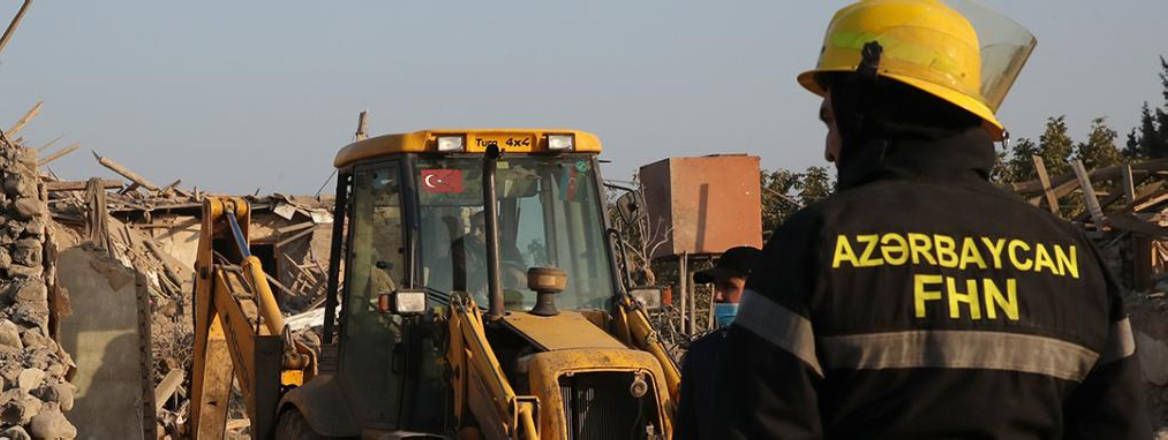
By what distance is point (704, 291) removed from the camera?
19.0m

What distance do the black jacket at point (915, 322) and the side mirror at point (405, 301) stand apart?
5.11 meters

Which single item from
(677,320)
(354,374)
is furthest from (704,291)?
(354,374)

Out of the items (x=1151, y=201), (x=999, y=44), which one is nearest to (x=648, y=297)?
(x=999, y=44)

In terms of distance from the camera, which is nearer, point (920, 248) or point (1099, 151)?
point (920, 248)

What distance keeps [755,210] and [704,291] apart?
2.63m

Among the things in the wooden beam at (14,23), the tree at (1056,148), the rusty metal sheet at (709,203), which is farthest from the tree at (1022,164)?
the wooden beam at (14,23)

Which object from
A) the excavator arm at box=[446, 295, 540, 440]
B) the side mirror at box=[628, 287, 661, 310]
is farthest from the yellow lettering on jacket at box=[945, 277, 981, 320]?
the side mirror at box=[628, 287, 661, 310]

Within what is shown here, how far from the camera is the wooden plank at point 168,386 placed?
14.9m

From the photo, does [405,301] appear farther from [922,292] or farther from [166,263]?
[166,263]

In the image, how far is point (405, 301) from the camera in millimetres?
7676

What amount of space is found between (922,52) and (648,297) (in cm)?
553

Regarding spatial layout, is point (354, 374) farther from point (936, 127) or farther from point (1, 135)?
point (936, 127)

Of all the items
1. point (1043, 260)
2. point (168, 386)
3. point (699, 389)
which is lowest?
point (168, 386)

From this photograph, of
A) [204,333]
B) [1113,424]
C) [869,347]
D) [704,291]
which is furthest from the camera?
[704,291]
